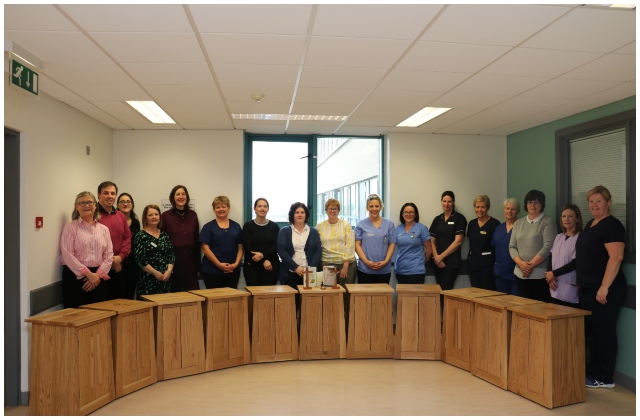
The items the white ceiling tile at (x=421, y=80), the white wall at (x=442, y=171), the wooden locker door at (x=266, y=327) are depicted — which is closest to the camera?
the white ceiling tile at (x=421, y=80)

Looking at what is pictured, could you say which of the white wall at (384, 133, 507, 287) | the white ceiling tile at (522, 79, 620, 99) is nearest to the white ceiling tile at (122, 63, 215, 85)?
the white ceiling tile at (522, 79, 620, 99)

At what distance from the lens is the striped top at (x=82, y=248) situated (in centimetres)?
430

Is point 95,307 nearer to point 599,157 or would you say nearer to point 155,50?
point 155,50

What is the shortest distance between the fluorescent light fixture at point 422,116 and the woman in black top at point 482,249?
121 cm

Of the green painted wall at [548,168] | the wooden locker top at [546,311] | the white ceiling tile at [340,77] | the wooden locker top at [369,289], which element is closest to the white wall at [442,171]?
the green painted wall at [548,168]

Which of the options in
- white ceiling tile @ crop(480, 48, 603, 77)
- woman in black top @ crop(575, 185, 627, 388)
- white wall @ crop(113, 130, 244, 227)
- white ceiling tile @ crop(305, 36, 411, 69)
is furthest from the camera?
white wall @ crop(113, 130, 244, 227)

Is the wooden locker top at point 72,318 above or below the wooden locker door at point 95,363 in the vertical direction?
above

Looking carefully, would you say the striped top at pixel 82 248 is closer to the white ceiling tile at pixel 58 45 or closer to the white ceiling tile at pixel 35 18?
the white ceiling tile at pixel 58 45

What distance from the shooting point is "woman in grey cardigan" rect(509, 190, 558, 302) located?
5039mm

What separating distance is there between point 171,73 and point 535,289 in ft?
13.1

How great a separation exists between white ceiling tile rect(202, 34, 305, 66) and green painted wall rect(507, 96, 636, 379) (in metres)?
3.17

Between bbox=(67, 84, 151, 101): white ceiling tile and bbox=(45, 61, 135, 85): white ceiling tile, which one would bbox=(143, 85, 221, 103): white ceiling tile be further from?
bbox=(45, 61, 135, 85): white ceiling tile

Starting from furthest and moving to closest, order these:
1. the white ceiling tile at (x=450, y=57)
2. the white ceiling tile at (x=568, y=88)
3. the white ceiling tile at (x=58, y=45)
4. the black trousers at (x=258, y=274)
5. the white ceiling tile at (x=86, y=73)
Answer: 1. the black trousers at (x=258, y=274)
2. the white ceiling tile at (x=568, y=88)
3. the white ceiling tile at (x=86, y=73)
4. the white ceiling tile at (x=450, y=57)
5. the white ceiling tile at (x=58, y=45)

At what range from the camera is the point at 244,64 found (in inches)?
141
